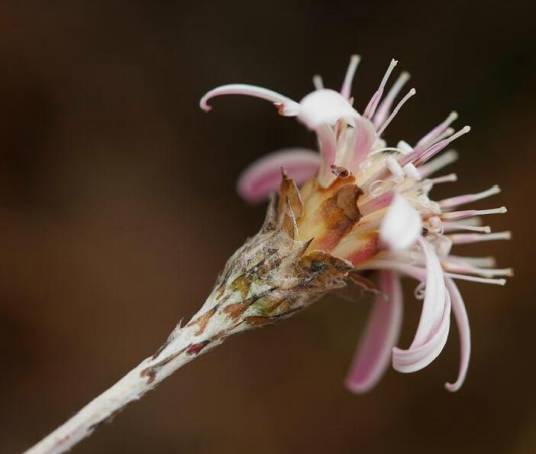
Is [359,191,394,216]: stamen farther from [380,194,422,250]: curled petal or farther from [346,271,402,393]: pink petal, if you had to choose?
[346,271,402,393]: pink petal

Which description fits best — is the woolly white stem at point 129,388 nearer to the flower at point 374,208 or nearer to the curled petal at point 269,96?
the flower at point 374,208

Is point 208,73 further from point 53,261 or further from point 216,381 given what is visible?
point 216,381

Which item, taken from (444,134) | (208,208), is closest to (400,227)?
(444,134)

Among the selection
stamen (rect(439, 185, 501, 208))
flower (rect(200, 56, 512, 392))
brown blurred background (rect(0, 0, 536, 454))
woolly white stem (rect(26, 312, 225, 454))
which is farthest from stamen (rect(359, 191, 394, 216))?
brown blurred background (rect(0, 0, 536, 454))

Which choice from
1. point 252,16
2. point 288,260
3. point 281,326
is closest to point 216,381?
point 281,326

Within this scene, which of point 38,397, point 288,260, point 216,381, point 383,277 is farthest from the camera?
point 216,381
